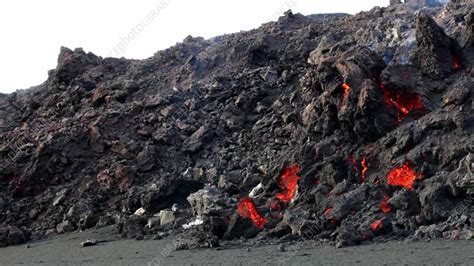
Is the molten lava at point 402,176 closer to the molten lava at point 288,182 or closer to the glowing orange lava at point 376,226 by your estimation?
the glowing orange lava at point 376,226

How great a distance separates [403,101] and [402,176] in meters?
4.83

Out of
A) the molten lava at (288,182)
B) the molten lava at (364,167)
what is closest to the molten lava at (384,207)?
the molten lava at (364,167)

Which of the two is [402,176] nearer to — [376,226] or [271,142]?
[376,226]

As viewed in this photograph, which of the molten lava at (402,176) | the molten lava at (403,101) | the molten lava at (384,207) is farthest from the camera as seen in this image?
the molten lava at (403,101)

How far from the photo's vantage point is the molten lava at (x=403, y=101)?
25.5 m

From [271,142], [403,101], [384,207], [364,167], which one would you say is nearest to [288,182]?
[364,167]

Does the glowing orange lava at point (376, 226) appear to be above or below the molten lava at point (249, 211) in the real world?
below

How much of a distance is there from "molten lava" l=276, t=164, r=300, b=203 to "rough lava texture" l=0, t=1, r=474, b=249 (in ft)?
0.36

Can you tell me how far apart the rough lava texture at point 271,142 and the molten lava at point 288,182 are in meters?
0.11

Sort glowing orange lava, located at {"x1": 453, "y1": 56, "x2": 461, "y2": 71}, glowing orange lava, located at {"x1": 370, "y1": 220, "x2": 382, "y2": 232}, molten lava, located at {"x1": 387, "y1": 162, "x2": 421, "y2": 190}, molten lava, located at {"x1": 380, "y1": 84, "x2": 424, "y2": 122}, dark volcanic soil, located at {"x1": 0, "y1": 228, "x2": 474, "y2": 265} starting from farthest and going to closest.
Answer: glowing orange lava, located at {"x1": 453, "y1": 56, "x2": 461, "y2": 71}, molten lava, located at {"x1": 380, "y1": 84, "x2": 424, "y2": 122}, molten lava, located at {"x1": 387, "y1": 162, "x2": 421, "y2": 190}, glowing orange lava, located at {"x1": 370, "y1": 220, "x2": 382, "y2": 232}, dark volcanic soil, located at {"x1": 0, "y1": 228, "x2": 474, "y2": 265}

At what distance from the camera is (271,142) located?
102ft

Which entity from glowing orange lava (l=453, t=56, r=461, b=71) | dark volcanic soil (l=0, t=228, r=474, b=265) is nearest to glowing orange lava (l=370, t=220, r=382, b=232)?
dark volcanic soil (l=0, t=228, r=474, b=265)

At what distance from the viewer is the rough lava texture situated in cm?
2148

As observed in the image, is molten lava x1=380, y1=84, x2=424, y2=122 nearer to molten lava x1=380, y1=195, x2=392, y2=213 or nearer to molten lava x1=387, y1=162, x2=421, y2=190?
molten lava x1=387, y1=162, x2=421, y2=190
